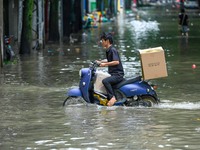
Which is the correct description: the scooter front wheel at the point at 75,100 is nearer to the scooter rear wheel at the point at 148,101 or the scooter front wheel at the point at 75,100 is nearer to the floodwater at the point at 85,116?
the floodwater at the point at 85,116

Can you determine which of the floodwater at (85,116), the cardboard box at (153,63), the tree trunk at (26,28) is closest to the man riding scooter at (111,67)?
the floodwater at (85,116)

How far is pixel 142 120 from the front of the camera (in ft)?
44.8

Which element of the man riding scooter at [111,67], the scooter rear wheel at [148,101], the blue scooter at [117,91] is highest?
the man riding scooter at [111,67]

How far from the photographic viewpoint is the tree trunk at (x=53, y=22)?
40.5 metres

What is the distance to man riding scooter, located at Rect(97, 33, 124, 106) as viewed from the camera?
1527 centimetres

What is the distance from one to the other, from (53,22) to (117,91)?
25285 mm

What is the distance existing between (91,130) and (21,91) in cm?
653

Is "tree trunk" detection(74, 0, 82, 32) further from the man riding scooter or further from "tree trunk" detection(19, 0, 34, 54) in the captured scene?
the man riding scooter

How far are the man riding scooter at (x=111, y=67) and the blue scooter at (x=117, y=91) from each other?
0.12 m

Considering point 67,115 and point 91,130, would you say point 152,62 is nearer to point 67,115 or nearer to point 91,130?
point 67,115

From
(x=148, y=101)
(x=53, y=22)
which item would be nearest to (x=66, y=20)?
(x=53, y=22)

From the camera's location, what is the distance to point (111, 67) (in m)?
15.6

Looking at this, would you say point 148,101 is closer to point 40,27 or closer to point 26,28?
point 26,28

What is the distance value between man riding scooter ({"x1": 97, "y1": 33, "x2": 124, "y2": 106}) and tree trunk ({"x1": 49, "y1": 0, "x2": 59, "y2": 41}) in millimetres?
25098
